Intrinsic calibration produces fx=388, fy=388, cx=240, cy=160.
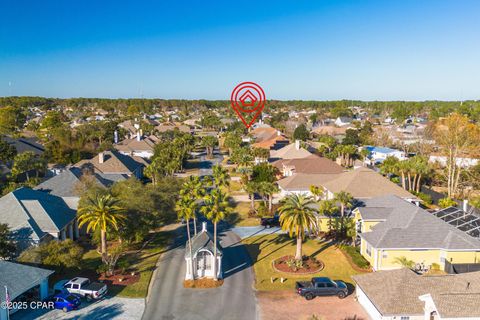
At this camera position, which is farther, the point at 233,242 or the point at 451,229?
the point at 233,242

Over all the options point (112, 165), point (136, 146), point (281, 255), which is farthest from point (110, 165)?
point (281, 255)

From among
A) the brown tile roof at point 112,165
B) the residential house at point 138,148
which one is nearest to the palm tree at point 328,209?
the brown tile roof at point 112,165

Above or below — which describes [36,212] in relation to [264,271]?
above

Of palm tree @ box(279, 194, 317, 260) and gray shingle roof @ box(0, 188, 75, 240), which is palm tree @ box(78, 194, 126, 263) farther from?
palm tree @ box(279, 194, 317, 260)

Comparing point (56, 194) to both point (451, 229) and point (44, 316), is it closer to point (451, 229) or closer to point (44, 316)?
point (44, 316)

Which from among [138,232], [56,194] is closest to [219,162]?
Answer: [56,194]

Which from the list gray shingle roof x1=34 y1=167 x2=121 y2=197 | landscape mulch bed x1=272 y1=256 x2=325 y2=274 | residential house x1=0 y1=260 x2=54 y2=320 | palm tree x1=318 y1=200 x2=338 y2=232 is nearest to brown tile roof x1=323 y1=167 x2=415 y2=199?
palm tree x1=318 y1=200 x2=338 y2=232
